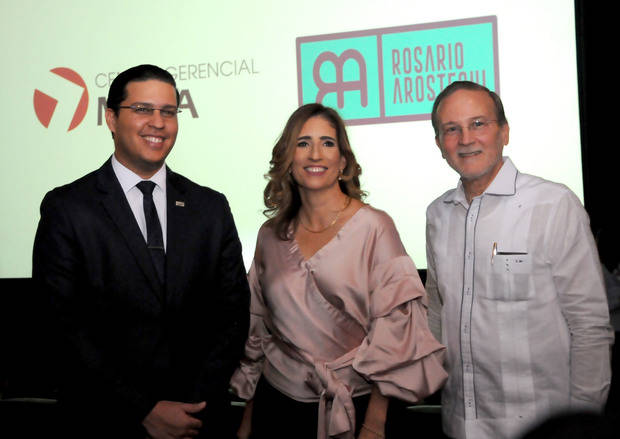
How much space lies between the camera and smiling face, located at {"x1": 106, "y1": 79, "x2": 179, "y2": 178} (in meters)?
1.92

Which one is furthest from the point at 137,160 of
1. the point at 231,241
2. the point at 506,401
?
the point at 506,401

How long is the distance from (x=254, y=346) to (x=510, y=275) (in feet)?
2.80

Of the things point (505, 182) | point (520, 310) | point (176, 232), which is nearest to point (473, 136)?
point (505, 182)

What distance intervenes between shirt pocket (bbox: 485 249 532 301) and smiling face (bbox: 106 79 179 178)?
1041mm

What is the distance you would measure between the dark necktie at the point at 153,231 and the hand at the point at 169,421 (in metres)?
0.35

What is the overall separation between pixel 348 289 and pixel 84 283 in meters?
0.76

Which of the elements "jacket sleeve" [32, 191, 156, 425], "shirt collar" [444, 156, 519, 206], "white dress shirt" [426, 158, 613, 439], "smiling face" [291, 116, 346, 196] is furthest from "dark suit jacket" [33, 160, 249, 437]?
"shirt collar" [444, 156, 519, 206]

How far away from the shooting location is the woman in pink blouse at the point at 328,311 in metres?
1.90

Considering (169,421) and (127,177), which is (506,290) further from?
(127,177)

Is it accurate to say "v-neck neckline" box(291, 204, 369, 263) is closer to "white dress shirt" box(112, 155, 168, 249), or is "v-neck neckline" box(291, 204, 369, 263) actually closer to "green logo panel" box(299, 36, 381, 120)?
"white dress shirt" box(112, 155, 168, 249)

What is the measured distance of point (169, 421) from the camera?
71.0 inches

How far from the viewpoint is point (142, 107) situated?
6.33 ft

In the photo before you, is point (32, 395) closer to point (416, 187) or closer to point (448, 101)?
point (416, 187)

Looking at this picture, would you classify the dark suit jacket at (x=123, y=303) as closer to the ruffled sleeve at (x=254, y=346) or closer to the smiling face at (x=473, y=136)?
the ruffled sleeve at (x=254, y=346)
